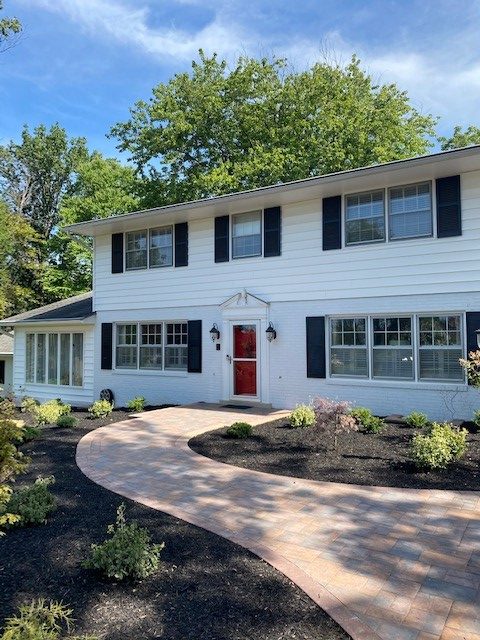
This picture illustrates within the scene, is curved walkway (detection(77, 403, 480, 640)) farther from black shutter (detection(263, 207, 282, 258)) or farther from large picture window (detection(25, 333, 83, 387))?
large picture window (detection(25, 333, 83, 387))

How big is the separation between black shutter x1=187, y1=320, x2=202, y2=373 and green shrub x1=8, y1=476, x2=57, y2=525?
731 cm

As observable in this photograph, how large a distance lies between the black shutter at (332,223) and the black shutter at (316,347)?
1.66 m

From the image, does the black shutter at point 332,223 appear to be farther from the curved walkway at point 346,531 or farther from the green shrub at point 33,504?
the green shrub at point 33,504

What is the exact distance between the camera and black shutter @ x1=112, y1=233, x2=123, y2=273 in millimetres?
14109

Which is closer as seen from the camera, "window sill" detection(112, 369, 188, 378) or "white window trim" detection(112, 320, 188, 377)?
"window sill" detection(112, 369, 188, 378)

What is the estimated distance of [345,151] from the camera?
21641 mm

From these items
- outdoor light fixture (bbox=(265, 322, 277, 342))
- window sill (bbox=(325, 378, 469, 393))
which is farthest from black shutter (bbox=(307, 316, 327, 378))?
outdoor light fixture (bbox=(265, 322, 277, 342))

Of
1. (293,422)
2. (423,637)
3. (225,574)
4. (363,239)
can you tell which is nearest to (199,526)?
(225,574)

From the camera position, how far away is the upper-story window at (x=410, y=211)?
9617 millimetres

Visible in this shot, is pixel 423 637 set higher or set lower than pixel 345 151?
lower

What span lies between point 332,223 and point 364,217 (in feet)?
2.32

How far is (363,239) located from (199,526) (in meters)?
7.55

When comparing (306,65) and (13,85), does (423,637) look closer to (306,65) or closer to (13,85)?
(13,85)

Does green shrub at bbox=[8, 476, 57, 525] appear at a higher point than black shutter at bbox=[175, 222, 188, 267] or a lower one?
lower
